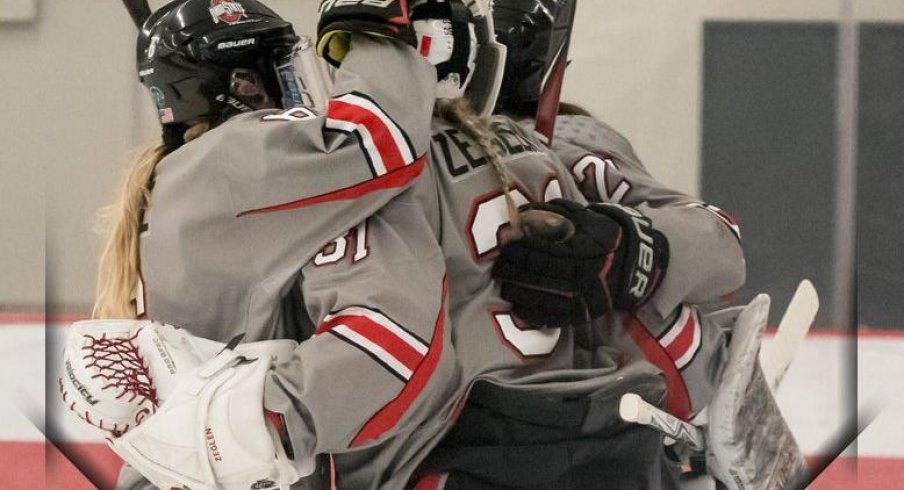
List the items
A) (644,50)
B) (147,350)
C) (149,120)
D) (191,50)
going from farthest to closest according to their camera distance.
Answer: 1. (644,50)
2. (149,120)
3. (191,50)
4. (147,350)

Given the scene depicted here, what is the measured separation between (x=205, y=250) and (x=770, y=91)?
1.81m

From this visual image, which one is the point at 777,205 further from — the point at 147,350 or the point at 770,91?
the point at 147,350

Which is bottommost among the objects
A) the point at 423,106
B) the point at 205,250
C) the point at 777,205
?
the point at 777,205

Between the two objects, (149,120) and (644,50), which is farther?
(644,50)

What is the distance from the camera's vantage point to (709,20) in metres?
2.78

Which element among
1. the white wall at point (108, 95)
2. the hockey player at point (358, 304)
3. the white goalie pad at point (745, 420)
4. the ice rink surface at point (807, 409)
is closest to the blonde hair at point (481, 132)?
the hockey player at point (358, 304)

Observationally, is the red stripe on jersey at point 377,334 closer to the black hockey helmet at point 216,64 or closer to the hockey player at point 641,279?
the hockey player at point 641,279

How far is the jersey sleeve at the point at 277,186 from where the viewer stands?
1.32 metres

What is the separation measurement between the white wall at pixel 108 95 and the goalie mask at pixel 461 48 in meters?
1.12

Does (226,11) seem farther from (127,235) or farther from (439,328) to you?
(439,328)

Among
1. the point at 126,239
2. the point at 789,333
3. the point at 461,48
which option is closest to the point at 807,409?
the point at 789,333

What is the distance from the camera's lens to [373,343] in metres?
1.29

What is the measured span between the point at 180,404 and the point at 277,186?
0.22 meters

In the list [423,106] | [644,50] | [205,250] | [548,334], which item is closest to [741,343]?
[548,334]
